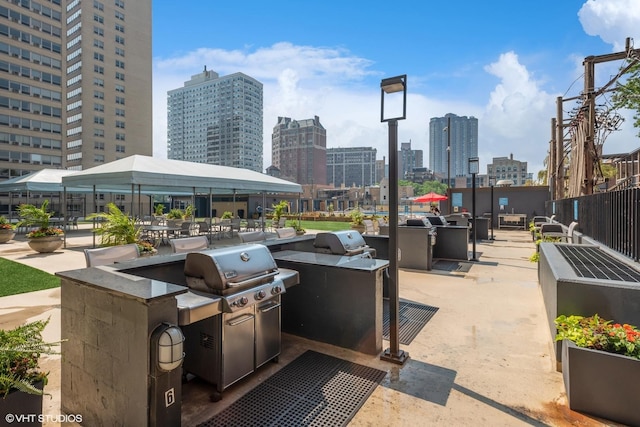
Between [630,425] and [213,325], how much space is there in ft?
9.92

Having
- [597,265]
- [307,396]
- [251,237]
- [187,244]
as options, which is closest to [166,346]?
[307,396]

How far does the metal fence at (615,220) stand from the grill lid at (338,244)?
3217 mm

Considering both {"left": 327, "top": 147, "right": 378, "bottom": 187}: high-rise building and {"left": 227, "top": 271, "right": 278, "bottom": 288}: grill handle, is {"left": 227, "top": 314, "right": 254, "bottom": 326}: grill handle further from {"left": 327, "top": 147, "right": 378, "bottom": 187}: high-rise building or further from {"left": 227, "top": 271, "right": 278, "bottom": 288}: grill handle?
{"left": 327, "top": 147, "right": 378, "bottom": 187}: high-rise building

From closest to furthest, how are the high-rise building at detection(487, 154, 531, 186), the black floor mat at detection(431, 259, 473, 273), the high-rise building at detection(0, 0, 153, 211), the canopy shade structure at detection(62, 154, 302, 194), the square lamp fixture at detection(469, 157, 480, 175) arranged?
the black floor mat at detection(431, 259, 473, 273) < the canopy shade structure at detection(62, 154, 302, 194) < the square lamp fixture at detection(469, 157, 480, 175) < the high-rise building at detection(0, 0, 153, 211) < the high-rise building at detection(487, 154, 531, 186)

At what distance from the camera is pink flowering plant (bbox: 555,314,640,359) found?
220cm

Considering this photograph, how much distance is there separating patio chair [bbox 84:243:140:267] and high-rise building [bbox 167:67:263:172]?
4068 inches

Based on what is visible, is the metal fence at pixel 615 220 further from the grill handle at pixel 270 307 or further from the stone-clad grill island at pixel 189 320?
the grill handle at pixel 270 307

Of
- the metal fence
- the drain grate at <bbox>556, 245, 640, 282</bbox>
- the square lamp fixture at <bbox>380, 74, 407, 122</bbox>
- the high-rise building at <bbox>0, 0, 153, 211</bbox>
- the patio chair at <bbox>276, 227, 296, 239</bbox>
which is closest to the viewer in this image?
the drain grate at <bbox>556, 245, 640, 282</bbox>

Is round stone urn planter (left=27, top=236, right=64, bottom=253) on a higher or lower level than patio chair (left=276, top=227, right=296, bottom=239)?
lower

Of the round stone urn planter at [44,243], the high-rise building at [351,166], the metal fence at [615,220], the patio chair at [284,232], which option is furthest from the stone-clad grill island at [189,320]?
the high-rise building at [351,166]

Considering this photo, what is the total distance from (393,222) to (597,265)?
248cm

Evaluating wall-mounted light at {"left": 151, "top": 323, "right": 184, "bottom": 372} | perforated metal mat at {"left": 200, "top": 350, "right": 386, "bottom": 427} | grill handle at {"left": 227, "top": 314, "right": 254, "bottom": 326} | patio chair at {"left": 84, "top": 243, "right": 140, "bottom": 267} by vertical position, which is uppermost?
patio chair at {"left": 84, "top": 243, "right": 140, "bottom": 267}

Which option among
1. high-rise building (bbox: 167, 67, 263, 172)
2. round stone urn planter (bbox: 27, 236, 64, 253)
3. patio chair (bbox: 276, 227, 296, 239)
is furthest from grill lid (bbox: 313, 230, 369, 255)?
high-rise building (bbox: 167, 67, 263, 172)
